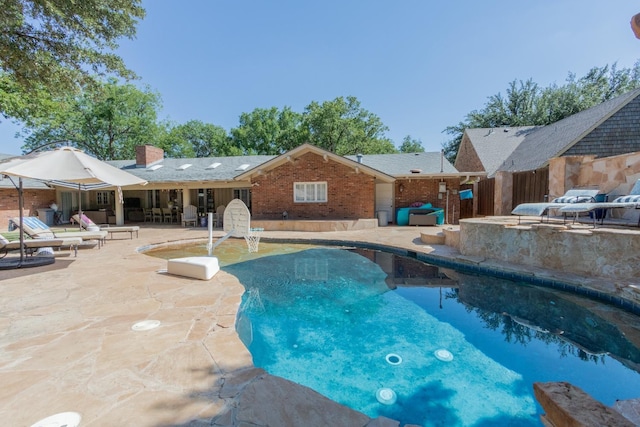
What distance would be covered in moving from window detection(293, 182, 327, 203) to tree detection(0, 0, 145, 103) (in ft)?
27.5

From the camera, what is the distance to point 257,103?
107 ft

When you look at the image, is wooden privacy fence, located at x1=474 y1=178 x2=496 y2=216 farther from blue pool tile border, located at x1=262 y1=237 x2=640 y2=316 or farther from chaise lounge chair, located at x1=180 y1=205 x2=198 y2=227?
chaise lounge chair, located at x1=180 y1=205 x2=198 y2=227

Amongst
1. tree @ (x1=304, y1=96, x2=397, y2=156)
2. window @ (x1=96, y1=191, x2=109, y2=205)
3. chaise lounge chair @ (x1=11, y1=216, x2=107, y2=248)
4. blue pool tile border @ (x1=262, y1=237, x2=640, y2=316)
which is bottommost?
blue pool tile border @ (x1=262, y1=237, x2=640, y2=316)

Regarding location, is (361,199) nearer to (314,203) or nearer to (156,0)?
(314,203)

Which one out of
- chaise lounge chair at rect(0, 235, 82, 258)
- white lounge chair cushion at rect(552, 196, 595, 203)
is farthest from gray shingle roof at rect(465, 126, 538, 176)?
chaise lounge chair at rect(0, 235, 82, 258)

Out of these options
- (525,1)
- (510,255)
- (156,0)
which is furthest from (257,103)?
(510,255)

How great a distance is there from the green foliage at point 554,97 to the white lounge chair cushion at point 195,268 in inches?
1149

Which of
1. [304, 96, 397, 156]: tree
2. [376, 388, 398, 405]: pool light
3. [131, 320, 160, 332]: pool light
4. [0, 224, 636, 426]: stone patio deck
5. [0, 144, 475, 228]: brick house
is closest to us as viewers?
[0, 224, 636, 426]: stone patio deck

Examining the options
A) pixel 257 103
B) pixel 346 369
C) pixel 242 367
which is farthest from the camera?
pixel 257 103

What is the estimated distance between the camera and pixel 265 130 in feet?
107

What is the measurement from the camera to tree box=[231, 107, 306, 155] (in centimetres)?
3222

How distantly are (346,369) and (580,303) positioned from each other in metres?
4.54

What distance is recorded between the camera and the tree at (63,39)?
20.2 ft

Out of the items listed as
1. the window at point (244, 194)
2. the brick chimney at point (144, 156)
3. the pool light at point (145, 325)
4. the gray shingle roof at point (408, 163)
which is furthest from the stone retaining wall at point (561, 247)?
the brick chimney at point (144, 156)
